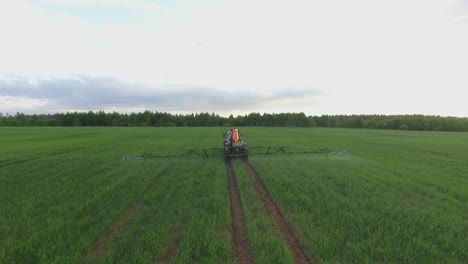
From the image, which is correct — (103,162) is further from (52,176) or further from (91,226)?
(91,226)

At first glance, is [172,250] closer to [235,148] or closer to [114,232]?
[114,232]

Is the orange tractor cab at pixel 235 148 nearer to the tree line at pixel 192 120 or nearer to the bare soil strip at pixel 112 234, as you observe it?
the bare soil strip at pixel 112 234

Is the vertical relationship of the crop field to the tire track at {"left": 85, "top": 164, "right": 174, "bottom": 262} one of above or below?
above

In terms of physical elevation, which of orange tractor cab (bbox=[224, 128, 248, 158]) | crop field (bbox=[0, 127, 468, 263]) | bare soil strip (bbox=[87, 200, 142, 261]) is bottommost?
bare soil strip (bbox=[87, 200, 142, 261])

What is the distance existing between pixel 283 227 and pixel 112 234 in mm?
4298

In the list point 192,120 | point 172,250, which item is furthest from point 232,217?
point 192,120

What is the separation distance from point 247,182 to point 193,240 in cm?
629

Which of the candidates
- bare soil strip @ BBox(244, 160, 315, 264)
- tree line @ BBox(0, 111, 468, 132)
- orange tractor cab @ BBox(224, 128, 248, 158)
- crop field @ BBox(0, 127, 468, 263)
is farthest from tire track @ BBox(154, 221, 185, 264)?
tree line @ BBox(0, 111, 468, 132)

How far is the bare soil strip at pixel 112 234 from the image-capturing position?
20.5ft

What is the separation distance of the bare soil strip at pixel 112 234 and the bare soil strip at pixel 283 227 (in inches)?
159

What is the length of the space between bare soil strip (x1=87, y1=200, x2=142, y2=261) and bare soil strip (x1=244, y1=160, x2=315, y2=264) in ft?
13.3

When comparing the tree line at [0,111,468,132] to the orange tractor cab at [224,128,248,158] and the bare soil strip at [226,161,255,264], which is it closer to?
the orange tractor cab at [224,128,248,158]

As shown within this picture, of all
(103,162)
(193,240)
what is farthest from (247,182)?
(103,162)

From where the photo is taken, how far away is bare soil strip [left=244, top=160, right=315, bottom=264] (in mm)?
6141
